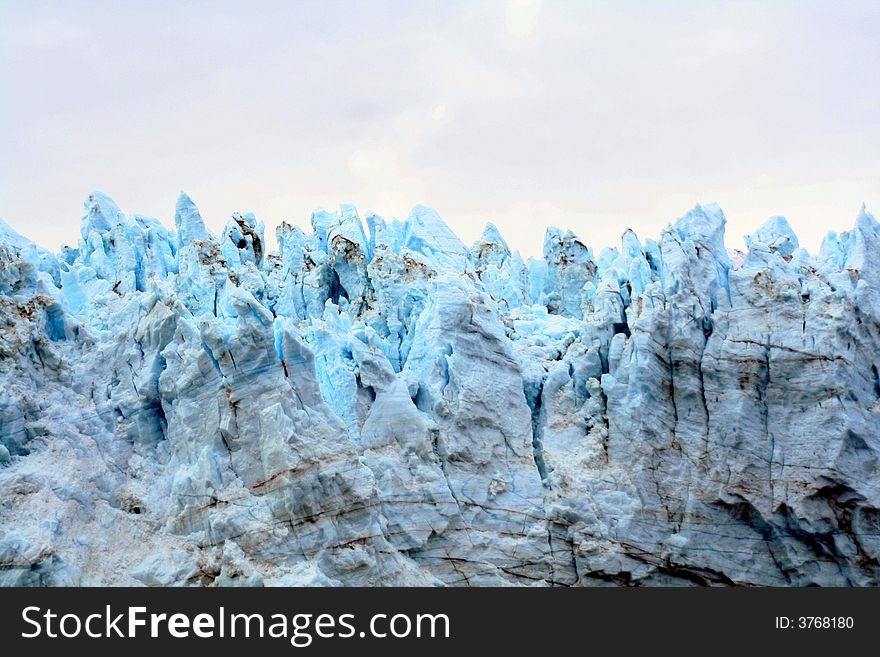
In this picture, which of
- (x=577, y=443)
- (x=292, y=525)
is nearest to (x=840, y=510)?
(x=577, y=443)

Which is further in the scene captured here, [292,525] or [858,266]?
[858,266]

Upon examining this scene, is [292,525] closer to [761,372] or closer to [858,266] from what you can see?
[761,372]

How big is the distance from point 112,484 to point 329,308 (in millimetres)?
5500

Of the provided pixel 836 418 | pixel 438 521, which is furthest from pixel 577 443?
pixel 836 418

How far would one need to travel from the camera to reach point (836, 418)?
21.7 meters

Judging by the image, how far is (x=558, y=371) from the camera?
919 inches

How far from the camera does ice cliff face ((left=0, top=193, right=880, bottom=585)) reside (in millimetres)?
19656

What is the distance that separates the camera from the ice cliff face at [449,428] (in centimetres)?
1966

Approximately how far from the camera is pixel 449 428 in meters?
21.9
